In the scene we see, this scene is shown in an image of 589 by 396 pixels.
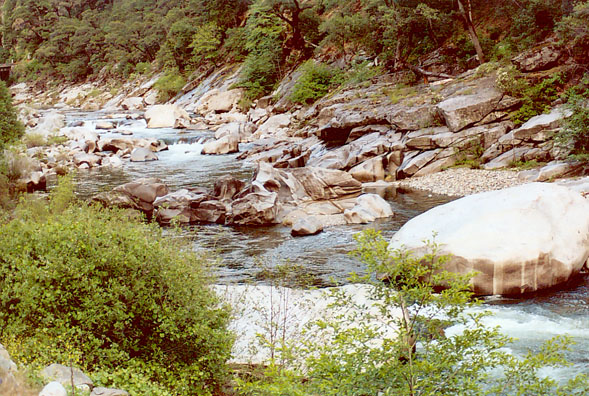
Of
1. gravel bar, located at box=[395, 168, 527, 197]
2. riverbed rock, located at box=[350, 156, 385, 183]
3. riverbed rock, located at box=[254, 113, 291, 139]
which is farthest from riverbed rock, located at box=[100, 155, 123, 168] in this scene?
gravel bar, located at box=[395, 168, 527, 197]

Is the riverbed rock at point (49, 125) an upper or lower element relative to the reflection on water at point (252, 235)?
upper

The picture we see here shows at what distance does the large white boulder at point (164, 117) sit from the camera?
40.9m

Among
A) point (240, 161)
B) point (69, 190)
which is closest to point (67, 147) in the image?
point (240, 161)

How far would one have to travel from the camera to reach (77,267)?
688 centimetres

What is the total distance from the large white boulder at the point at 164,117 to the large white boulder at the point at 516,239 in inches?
1251

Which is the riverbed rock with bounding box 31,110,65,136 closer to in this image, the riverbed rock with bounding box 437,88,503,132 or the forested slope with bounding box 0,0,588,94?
the forested slope with bounding box 0,0,588,94

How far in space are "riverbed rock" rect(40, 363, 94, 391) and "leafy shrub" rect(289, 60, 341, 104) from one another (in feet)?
104

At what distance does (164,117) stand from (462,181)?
2644 cm

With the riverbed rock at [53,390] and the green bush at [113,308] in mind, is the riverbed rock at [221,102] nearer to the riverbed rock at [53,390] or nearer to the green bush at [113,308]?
the green bush at [113,308]

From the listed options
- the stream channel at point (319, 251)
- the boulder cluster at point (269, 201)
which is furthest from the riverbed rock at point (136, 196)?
the stream channel at point (319, 251)

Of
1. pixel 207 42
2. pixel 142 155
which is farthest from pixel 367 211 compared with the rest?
pixel 207 42

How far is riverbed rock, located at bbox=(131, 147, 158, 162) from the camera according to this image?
1220 inches

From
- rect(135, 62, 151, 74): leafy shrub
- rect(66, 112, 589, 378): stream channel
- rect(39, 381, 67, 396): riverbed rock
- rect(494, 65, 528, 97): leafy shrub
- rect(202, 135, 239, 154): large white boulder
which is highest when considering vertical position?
rect(135, 62, 151, 74): leafy shrub

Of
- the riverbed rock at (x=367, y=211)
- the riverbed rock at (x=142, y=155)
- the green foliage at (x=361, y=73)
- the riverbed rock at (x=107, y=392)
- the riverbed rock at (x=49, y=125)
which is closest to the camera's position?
the riverbed rock at (x=107, y=392)
